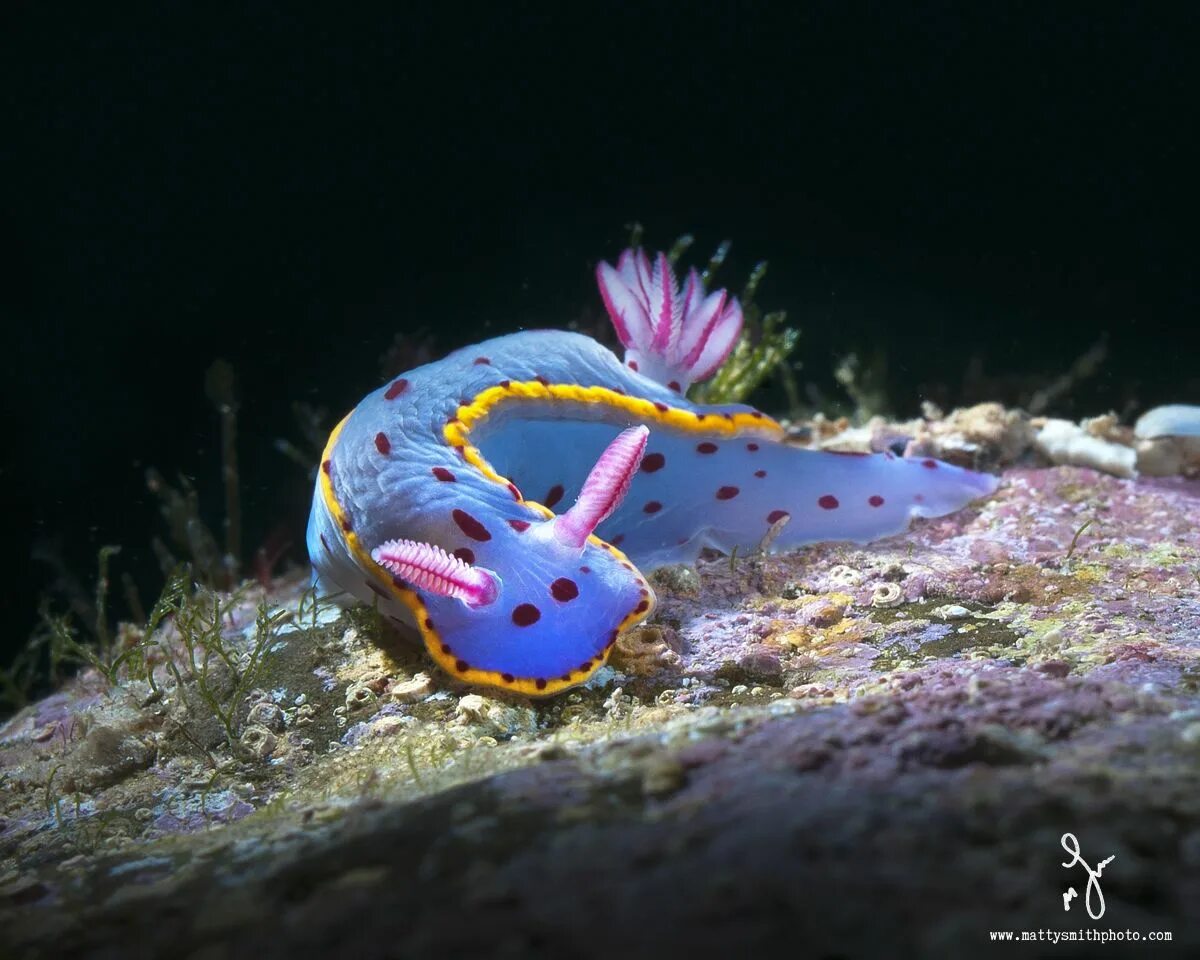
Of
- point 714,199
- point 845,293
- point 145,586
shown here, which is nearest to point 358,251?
point 714,199

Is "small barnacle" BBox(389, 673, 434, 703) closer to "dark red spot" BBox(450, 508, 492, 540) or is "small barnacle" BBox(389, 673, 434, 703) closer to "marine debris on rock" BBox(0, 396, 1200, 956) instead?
"marine debris on rock" BBox(0, 396, 1200, 956)

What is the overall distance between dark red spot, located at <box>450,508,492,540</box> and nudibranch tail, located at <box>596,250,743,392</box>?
63.2 inches

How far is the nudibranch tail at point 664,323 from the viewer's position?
403cm

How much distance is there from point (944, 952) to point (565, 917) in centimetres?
49

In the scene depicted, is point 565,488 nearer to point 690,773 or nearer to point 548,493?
point 548,493

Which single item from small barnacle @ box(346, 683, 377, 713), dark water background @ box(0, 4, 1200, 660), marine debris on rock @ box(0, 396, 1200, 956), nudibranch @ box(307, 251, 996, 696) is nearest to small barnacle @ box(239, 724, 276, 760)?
marine debris on rock @ box(0, 396, 1200, 956)

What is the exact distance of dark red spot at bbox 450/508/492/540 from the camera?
2744mm

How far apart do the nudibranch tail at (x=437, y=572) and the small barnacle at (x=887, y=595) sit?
1485 mm
